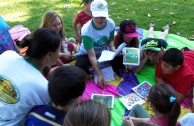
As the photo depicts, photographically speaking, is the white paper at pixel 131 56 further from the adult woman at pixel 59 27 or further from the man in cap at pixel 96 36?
the adult woman at pixel 59 27

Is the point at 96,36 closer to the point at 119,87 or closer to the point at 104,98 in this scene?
the point at 119,87

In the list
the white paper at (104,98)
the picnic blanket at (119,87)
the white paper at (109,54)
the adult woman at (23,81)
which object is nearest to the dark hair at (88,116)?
the adult woman at (23,81)

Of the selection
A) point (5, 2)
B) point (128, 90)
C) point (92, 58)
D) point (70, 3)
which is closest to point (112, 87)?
point (128, 90)

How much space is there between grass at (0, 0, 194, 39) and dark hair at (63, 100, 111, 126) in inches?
125

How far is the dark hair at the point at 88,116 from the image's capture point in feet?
4.53

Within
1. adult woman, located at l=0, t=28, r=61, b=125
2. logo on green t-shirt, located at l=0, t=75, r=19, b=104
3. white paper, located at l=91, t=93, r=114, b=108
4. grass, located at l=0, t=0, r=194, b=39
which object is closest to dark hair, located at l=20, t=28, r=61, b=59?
adult woman, located at l=0, t=28, r=61, b=125

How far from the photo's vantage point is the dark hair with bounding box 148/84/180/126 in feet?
6.59

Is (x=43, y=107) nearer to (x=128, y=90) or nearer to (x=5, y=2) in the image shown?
(x=128, y=90)

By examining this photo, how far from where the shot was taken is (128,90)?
126 inches

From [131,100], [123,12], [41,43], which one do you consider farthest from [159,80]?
[123,12]

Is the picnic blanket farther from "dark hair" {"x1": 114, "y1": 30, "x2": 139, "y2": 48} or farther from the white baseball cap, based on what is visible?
the white baseball cap

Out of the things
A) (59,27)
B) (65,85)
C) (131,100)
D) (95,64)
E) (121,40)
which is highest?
(65,85)

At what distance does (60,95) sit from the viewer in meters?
1.84

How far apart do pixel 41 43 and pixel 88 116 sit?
0.97 m
